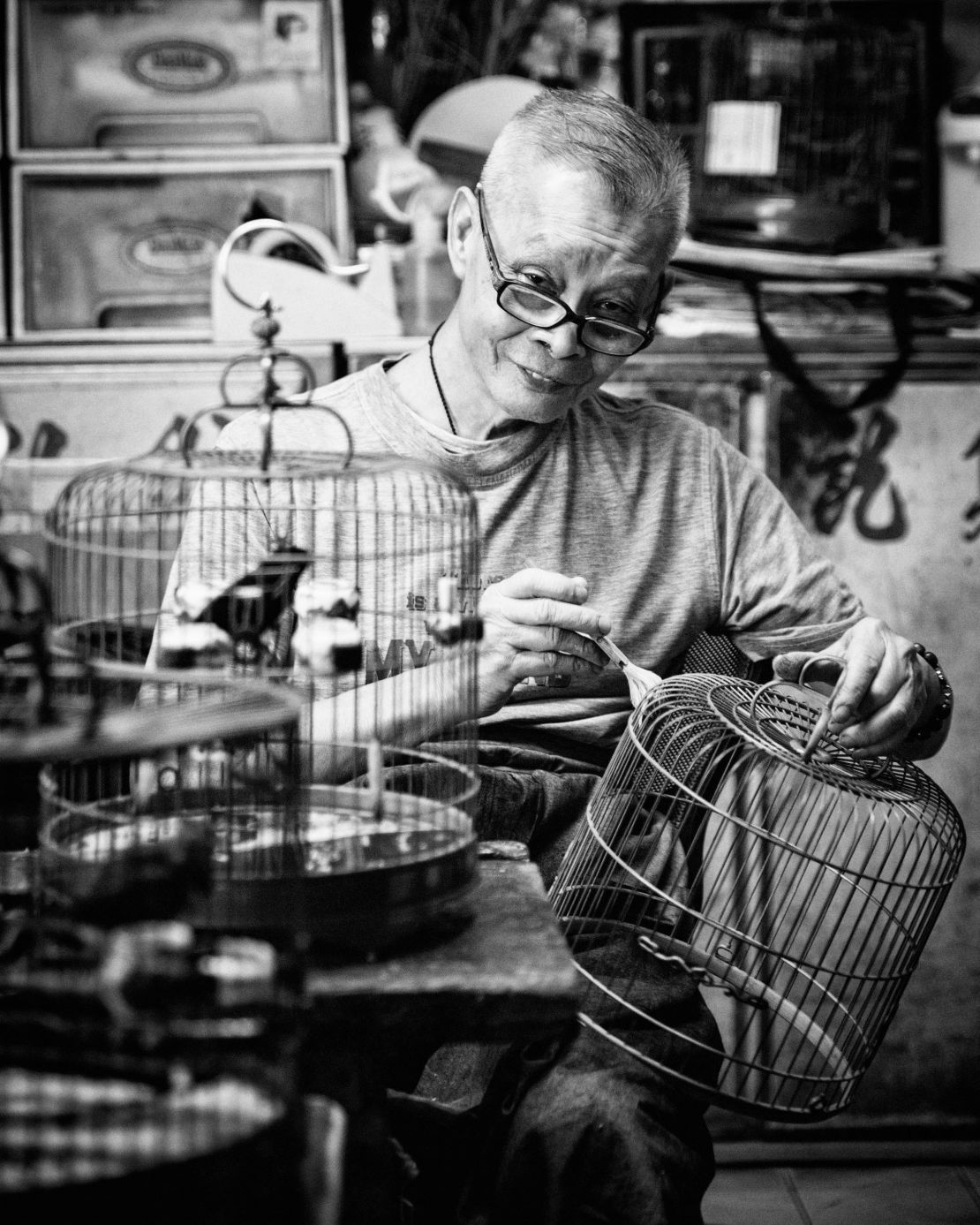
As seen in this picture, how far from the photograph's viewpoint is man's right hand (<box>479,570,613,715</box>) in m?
1.59

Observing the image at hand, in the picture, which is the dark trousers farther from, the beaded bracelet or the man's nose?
the man's nose

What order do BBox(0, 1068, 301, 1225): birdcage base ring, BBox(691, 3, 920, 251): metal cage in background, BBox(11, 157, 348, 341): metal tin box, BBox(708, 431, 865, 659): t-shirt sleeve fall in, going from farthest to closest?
BBox(691, 3, 920, 251): metal cage in background, BBox(11, 157, 348, 341): metal tin box, BBox(708, 431, 865, 659): t-shirt sleeve, BBox(0, 1068, 301, 1225): birdcage base ring

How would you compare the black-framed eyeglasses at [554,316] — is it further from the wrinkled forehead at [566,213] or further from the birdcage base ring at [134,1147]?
the birdcage base ring at [134,1147]

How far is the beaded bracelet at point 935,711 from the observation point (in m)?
1.91

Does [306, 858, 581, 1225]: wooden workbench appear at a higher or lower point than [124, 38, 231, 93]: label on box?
lower

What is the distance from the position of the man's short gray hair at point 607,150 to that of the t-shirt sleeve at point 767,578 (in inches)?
16.0

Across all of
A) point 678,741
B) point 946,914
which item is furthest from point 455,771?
point 946,914

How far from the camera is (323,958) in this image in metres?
1.19

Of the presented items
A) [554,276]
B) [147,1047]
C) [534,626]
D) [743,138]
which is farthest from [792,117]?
[147,1047]

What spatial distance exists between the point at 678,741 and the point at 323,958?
2.71ft

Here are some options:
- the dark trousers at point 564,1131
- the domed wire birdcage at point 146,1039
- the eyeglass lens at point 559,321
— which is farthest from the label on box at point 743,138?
the domed wire birdcage at point 146,1039

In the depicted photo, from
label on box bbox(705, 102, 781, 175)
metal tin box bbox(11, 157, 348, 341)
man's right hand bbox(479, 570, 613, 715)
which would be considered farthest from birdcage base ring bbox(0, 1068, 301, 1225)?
label on box bbox(705, 102, 781, 175)

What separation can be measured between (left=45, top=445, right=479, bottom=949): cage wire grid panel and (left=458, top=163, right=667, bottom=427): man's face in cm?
25

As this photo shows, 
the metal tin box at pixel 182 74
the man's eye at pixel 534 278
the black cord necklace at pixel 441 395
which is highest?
the metal tin box at pixel 182 74
